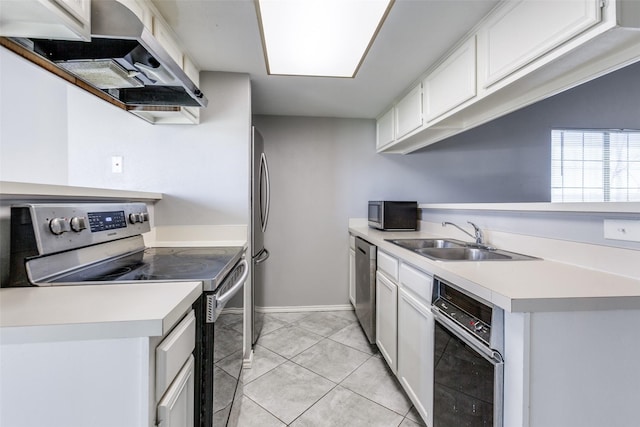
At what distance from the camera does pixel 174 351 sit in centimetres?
69

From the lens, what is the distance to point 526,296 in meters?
0.80

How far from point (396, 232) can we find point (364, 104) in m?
1.27

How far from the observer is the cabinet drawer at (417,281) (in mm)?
1294

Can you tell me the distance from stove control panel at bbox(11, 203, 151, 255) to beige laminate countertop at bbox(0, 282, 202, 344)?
187 millimetres

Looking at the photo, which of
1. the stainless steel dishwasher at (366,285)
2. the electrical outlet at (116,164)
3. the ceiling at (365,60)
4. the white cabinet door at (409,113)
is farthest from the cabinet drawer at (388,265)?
the electrical outlet at (116,164)

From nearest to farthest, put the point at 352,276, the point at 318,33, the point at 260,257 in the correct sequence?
1. the point at 318,33
2. the point at 260,257
3. the point at 352,276

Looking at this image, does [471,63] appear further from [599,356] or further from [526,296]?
[599,356]

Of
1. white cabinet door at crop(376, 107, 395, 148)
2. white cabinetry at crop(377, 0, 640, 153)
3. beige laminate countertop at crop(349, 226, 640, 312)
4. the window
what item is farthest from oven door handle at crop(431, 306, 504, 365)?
the window

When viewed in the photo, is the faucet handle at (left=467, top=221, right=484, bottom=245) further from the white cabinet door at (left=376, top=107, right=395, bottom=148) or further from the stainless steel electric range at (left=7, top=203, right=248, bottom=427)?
the stainless steel electric range at (left=7, top=203, right=248, bottom=427)

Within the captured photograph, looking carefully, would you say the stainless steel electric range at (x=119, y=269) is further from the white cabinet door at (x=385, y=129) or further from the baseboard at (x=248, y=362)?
the white cabinet door at (x=385, y=129)


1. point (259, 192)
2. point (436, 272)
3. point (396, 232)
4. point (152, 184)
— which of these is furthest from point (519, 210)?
point (152, 184)

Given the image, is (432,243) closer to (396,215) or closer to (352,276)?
(396,215)

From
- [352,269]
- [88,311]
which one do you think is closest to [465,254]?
[352,269]

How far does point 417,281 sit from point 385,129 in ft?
6.07
